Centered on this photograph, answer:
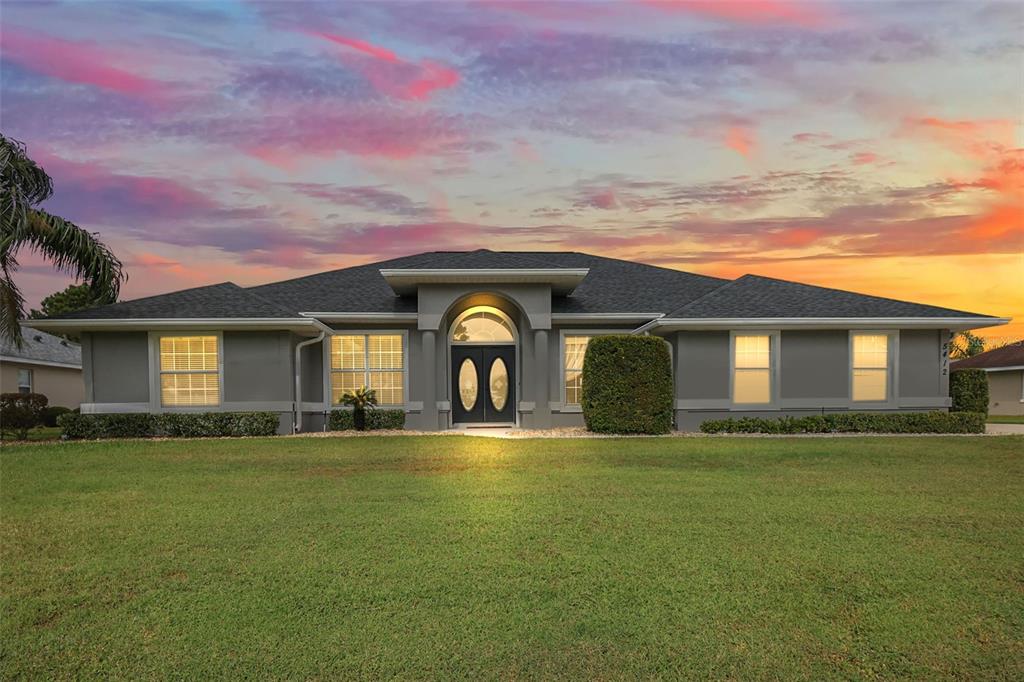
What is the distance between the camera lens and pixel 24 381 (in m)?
27.1

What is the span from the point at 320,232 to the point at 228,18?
426 inches

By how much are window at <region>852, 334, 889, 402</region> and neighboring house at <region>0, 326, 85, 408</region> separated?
28.1m

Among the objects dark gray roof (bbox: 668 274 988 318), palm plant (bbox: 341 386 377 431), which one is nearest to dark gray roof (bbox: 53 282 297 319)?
palm plant (bbox: 341 386 377 431)

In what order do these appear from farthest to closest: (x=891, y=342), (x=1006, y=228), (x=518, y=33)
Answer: (x=891, y=342) < (x=1006, y=228) < (x=518, y=33)

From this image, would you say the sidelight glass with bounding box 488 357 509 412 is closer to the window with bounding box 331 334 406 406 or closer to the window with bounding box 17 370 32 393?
the window with bounding box 331 334 406 406

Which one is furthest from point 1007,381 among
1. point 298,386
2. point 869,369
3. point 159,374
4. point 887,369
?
point 159,374

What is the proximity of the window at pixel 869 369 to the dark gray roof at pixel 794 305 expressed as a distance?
2.69 ft

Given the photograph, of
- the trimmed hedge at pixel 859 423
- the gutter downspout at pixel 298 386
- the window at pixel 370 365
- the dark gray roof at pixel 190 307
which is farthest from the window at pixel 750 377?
the dark gray roof at pixel 190 307

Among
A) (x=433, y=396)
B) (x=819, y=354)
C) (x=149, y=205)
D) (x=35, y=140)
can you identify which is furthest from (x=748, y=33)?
(x=35, y=140)

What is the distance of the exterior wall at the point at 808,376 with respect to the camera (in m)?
18.1

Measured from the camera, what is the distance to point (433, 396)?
1897 cm

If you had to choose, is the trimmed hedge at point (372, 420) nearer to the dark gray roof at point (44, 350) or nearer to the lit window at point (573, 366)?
the lit window at point (573, 366)

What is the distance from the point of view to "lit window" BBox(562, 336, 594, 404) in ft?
64.7

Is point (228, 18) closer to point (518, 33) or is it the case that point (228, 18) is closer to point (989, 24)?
point (518, 33)
